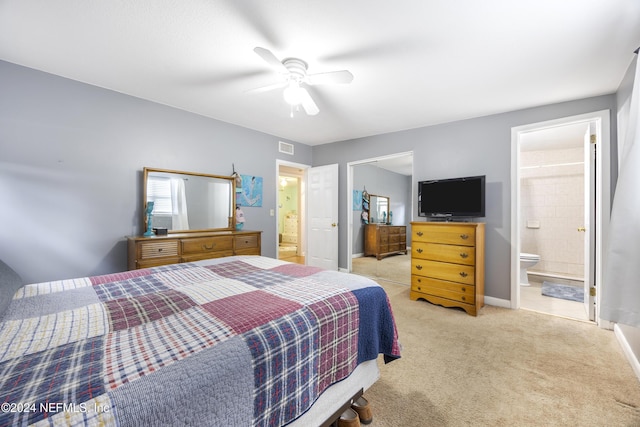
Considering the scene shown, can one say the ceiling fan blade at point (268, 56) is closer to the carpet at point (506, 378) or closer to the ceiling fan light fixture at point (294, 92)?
the ceiling fan light fixture at point (294, 92)

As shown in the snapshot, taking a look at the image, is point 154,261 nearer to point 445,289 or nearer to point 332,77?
point 332,77

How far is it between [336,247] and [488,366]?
296 cm

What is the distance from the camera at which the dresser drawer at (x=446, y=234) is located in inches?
115

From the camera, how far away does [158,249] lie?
8.85 feet

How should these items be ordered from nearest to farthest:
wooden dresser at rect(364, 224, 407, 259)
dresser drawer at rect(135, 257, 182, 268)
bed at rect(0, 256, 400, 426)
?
bed at rect(0, 256, 400, 426)
dresser drawer at rect(135, 257, 182, 268)
wooden dresser at rect(364, 224, 407, 259)

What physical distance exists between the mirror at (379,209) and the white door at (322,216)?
2504 millimetres

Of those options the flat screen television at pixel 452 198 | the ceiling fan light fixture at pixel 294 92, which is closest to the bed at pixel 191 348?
the ceiling fan light fixture at pixel 294 92

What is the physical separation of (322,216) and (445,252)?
7.70 feet

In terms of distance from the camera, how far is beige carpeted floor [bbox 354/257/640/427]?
4.95 ft

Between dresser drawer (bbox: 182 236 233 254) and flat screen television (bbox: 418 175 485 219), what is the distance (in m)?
2.67

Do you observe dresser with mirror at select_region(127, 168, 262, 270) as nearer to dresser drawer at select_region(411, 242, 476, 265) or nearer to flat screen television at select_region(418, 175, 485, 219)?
dresser drawer at select_region(411, 242, 476, 265)

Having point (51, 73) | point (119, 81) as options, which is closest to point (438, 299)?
point (119, 81)

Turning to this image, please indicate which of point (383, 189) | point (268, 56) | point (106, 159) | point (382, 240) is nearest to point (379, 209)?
point (383, 189)

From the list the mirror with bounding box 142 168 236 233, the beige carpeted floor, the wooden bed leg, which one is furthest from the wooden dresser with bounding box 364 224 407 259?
the wooden bed leg
